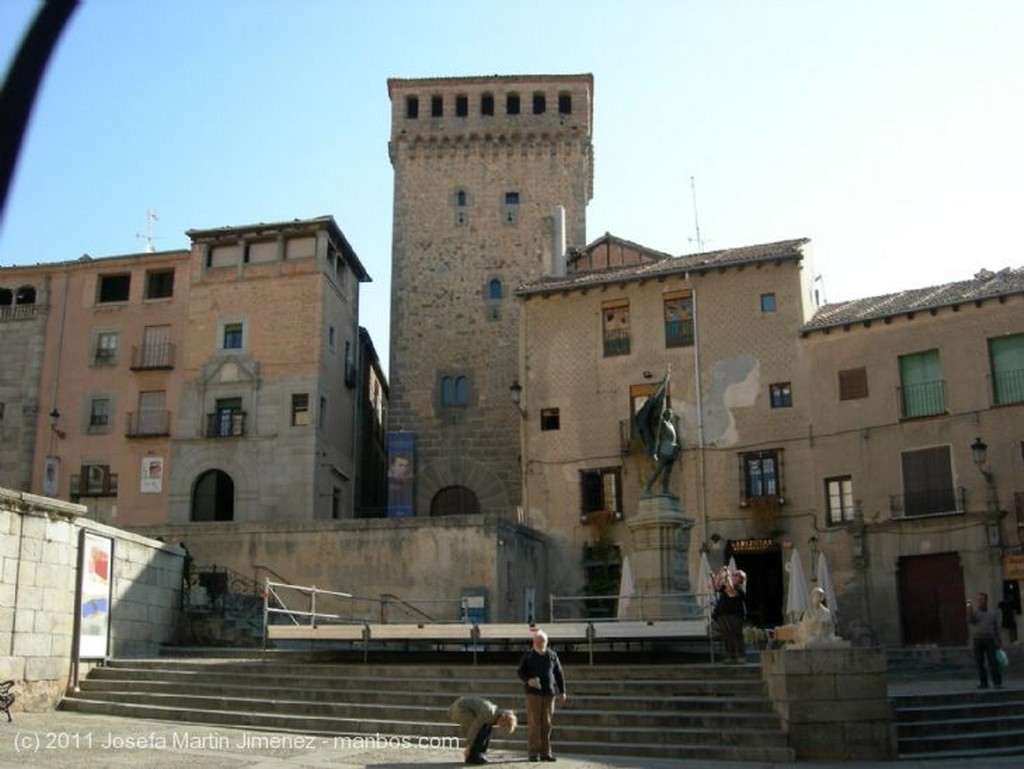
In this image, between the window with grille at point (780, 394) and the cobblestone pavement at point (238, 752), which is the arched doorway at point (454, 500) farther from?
the cobblestone pavement at point (238, 752)

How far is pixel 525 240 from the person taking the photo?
152 feet

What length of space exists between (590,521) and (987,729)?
21.5 metres

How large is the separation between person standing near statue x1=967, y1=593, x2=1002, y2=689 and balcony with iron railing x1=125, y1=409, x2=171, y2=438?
2944cm

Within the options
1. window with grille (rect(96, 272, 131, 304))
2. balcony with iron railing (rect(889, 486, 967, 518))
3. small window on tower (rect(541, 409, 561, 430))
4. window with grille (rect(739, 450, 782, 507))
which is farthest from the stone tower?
balcony with iron railing (rect(889, 486, 967, 518))

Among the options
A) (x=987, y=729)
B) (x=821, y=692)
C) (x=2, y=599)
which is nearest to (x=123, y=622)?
(x=2, y=599)

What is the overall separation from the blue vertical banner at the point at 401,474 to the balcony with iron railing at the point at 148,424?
27.0 ft

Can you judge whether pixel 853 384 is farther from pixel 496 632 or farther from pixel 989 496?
pixel 496 632

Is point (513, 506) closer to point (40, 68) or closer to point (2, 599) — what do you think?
point (2, 599)

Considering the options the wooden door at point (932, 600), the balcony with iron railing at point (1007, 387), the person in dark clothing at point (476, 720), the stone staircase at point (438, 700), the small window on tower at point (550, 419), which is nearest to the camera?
the person in dark clothing at point (476, 720)

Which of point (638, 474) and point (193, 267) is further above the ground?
point (193, 267)

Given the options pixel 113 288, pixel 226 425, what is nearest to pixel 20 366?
pixel 113 288

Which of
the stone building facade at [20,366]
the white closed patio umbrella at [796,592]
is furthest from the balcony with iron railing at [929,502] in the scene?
the stone building facade at [20,366]

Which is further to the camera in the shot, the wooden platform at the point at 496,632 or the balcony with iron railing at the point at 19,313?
the balcony with iron railing at the point at 19,313

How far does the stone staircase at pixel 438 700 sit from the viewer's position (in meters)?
13.9
